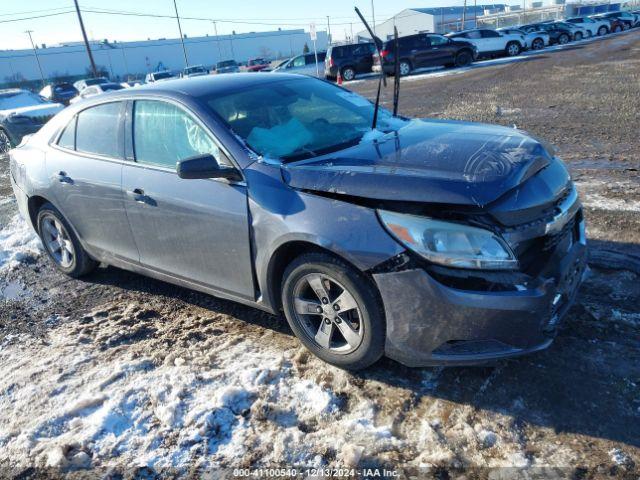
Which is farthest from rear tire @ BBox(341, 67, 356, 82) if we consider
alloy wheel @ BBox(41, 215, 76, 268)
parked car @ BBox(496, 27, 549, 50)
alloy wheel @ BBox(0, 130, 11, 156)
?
alloy wheel @ BBox(41, 215, 76, 268)

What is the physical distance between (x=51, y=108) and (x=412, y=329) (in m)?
13.8

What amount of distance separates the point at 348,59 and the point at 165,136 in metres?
24.6

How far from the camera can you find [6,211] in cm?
770

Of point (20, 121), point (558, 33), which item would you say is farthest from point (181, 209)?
point (558, 33)

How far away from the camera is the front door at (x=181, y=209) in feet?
10.9

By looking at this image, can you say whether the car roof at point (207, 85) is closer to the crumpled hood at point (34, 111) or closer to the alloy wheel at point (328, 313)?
the alloy wheel at point (328, 313)

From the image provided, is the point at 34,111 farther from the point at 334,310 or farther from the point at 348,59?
the point at 348,59

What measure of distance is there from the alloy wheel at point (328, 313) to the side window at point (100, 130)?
74.2 inches

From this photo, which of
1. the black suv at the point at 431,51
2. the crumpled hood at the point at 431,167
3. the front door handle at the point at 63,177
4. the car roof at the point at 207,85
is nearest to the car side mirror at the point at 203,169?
the crumpled hood at the point at 431,167

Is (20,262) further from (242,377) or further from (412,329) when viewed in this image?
(412,329)

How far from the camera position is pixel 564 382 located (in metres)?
2.86

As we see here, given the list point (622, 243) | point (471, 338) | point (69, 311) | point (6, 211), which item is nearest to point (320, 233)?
point (471, 338)

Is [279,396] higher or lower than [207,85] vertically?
lower

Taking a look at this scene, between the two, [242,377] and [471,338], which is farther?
[242,377]
